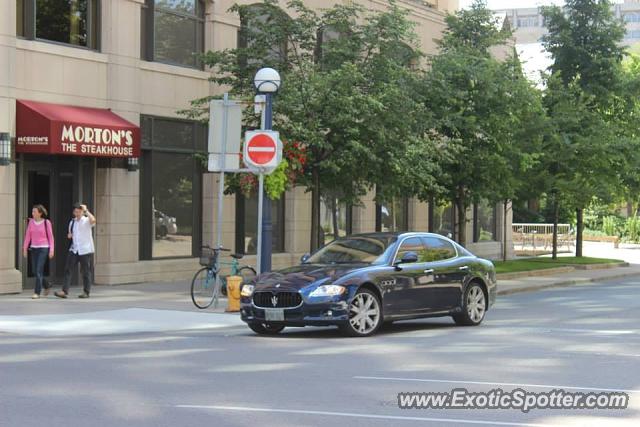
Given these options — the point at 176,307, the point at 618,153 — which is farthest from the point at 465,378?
the point at 618,153

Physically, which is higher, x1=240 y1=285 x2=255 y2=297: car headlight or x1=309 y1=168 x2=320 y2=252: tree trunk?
x1=309 y1=168 x2=320 y2=252: tree trunk

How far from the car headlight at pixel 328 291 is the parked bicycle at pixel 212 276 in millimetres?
4878

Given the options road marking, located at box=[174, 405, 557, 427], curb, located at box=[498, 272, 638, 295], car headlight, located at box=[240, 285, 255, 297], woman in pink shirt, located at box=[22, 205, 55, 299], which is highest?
woman in pink shirt, located at box=[22, 205, 55, 299]

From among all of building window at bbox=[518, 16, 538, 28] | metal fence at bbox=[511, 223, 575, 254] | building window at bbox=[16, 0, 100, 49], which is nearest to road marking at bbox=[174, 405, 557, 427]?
building window at bbox=[16, 0, 100, 49]

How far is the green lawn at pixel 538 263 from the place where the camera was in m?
32.9

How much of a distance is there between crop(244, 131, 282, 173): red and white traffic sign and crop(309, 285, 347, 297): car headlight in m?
4.36

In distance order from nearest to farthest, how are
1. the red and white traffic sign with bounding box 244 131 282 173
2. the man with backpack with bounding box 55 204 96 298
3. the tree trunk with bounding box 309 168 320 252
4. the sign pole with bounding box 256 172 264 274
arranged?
the red and white traffic sign with bounding box 244 131 282 173
the sign pole with bounding box 256 172 264 274
the man with backpack with bounding box 55 204 96 298
the tree trunk with bounding box 309 168 320 252

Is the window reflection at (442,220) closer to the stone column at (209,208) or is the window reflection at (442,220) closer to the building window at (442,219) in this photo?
the building window at (442,219)

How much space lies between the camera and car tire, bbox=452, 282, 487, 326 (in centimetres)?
1675

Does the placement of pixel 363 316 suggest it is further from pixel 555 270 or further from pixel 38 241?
pixel 555 270

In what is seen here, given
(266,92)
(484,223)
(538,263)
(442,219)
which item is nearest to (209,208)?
(266,92)

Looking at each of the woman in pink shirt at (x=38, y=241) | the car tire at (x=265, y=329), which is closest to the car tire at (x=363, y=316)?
the car tire at (x=265, y=329)

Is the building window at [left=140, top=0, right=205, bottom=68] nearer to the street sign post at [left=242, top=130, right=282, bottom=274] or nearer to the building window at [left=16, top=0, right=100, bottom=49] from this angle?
the building window at [left=16, top=0, right=100, bottom=49]

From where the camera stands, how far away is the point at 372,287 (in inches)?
589
